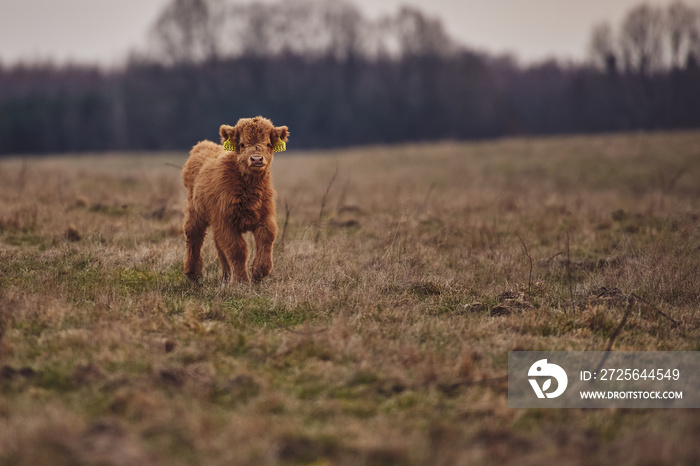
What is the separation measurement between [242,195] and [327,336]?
85.4 inches

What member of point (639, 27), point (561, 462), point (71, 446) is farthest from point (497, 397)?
point (639, 27)

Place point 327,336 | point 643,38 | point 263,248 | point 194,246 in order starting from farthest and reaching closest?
point 643,38, point 194,246, point 263,248, point 327,336

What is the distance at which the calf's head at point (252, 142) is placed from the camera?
20.5 ft

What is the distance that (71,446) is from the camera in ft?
10.3

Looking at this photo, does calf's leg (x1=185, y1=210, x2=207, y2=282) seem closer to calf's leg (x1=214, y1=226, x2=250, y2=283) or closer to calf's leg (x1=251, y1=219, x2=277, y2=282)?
calf's leg (x1=214, y1=226, x2=250, y2=283)

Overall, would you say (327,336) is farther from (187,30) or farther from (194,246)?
(187,30)

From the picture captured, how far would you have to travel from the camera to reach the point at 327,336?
197 inches

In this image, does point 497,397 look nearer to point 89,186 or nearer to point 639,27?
point 89,186

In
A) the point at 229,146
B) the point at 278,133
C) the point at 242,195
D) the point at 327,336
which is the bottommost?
the point at 327,336

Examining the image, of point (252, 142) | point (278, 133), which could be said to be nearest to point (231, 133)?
point (252, 142)

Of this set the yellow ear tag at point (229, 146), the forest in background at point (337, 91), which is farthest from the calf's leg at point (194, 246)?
the forest in background at point (337, 91)

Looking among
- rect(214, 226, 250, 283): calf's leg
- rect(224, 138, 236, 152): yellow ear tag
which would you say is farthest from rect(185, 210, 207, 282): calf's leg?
rect(224, 138, 236, 152): yellow ear tag

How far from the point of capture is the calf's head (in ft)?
20.5

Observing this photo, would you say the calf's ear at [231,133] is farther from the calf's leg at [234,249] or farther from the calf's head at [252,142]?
the calf's leg at [234,249]
